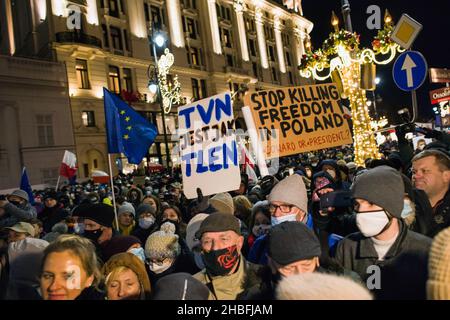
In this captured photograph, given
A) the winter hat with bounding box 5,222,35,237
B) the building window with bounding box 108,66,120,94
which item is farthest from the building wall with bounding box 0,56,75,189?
the winter hat with bounding box 5,222,35,237

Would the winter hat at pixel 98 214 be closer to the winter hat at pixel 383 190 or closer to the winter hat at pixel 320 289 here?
the winter hat at pixel 383 190

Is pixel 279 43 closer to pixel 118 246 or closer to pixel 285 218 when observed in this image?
pixel 285 218

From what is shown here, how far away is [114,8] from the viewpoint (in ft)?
105

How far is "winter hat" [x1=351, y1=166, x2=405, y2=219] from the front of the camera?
2.31 metres

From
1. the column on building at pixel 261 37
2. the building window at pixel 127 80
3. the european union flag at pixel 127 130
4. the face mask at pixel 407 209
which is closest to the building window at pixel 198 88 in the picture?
the building window at pixel 127 80

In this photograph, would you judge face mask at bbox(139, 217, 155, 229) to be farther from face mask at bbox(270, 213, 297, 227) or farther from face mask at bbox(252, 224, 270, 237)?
face mask at bbox(270, 213, 297, 227)

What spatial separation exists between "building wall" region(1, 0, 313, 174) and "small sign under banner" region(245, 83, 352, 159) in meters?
14.2

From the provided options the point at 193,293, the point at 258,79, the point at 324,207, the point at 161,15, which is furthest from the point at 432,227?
the point at 258,79

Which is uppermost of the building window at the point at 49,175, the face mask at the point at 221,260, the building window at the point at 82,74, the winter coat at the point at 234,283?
the building window at the point at 82,74

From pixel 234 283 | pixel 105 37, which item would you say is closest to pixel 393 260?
pixel 234 283

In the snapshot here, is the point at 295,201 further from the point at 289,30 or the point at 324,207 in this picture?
the point at 289,30

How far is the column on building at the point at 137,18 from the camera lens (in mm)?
32781

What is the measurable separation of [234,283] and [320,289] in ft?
4.51

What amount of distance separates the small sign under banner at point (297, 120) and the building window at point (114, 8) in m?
30.5
